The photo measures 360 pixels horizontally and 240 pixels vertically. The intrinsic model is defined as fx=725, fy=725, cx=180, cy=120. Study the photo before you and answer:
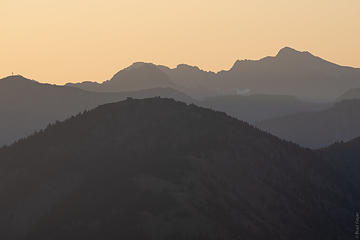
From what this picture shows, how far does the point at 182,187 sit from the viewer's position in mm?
197500

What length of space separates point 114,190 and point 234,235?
38698mm

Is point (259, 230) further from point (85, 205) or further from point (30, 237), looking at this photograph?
point (30, 237)

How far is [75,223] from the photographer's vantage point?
595ft

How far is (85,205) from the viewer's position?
7544 inches

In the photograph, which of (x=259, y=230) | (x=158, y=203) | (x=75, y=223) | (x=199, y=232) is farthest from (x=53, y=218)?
(x=259, y=230)

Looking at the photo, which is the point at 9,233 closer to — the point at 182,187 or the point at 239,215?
the point at 182,187

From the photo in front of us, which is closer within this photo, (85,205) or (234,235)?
(234,235)

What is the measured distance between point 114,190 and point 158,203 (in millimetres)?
19583

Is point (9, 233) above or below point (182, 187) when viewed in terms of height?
below

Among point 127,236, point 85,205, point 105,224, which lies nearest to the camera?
point 127,236

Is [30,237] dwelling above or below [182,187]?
below

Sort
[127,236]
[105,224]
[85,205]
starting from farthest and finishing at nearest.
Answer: [85,205] < [105,224] < [127,236]

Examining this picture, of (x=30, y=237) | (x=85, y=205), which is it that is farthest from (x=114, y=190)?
(x=30, y=237)

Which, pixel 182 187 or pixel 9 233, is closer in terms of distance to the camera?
pixel 9 233
